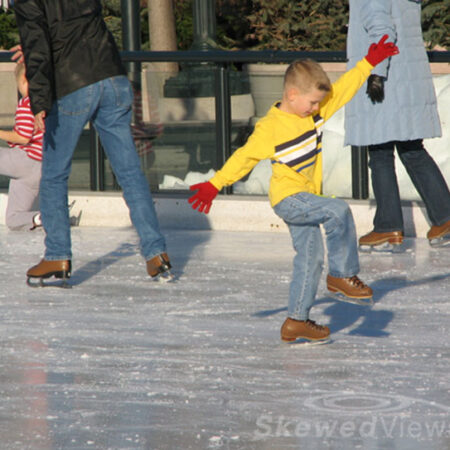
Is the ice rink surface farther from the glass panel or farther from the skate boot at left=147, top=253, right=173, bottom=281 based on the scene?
the glass panel

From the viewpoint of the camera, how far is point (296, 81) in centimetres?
475

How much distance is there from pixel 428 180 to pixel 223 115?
177cm

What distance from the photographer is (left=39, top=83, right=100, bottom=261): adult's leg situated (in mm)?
5871

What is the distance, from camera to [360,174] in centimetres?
787

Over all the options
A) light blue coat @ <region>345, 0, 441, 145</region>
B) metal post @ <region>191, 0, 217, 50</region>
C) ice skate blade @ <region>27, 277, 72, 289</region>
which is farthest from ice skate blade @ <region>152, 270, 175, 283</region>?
metal post @ <region>191, 0, 217, 50</region>

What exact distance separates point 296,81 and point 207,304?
1.30m

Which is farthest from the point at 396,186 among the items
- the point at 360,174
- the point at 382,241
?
the point at 360,174

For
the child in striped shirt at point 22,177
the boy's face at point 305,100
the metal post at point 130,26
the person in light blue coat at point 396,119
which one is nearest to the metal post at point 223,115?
the child in striped shirt at point 22,177

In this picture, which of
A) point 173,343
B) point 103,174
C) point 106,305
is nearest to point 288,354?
point 173,343

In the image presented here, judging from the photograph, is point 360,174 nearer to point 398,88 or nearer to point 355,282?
point 398,88

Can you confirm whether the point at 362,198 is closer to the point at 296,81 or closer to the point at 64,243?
the point at 64,243

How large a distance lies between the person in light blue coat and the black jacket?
1465 mm

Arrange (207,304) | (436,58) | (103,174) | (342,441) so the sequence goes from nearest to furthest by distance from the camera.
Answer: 1. (342,441)
2. (207,304)
3. (436,58)
4. (103,174)

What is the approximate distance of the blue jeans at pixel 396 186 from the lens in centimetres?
682
